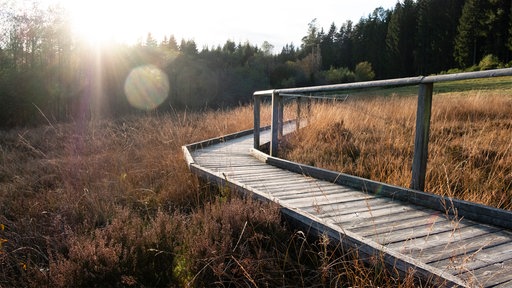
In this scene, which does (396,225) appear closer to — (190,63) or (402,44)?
(190,63)

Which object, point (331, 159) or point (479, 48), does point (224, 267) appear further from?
point (479, 48)

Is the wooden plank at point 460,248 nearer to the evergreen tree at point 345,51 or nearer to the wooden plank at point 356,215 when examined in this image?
the wooden plank at point 356,215

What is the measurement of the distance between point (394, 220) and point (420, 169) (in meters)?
0.66

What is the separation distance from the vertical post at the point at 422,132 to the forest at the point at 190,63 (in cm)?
750

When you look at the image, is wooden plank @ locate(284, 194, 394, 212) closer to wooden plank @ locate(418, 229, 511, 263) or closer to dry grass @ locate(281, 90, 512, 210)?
dry grass @ locate(281, 90, 512, 210)

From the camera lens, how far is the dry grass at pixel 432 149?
4.04 metres

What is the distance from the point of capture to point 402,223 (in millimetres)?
2889

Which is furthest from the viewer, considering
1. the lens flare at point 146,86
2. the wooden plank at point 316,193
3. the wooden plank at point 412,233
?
the lens flare at point 146,86

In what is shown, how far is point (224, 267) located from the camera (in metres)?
2.66

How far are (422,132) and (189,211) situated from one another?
9.19 feet

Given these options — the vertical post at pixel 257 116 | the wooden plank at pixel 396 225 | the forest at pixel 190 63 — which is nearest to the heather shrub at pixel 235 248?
the wooden plank at pixel 396 225

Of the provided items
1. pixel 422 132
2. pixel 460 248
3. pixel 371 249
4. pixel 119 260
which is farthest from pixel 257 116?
pixel 460 248

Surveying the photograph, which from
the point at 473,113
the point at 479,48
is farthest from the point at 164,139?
the point at 479,48

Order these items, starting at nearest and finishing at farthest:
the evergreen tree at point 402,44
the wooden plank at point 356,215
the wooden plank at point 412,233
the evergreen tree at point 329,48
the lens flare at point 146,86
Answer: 1. the wooden plank at point 412,233
2. the wooden plank at point 356,215
3. the lens flare at point 146,86
4. the evergreen tree at point 402,44
5. the evergreen tree at point 329,48
